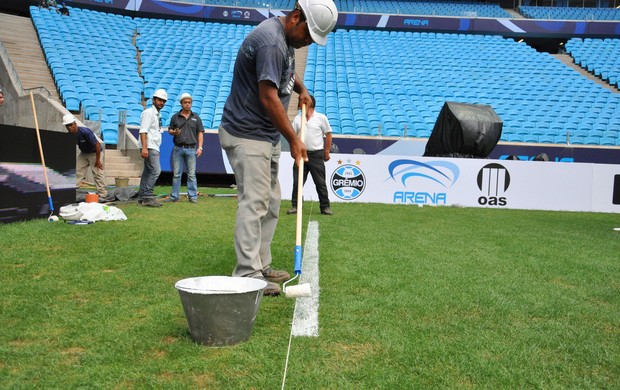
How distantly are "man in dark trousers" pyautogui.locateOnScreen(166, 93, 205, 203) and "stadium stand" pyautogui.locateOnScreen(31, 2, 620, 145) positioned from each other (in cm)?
569

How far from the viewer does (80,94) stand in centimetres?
1694

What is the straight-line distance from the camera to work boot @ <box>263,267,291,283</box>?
12.7 feet

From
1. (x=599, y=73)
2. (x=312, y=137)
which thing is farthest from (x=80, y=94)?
(x=599, y=73)

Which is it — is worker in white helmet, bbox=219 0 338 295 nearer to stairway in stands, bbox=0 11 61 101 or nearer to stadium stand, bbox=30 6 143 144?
stadium stand, bbox=30 6 143 144

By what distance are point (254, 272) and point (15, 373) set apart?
1.54 m

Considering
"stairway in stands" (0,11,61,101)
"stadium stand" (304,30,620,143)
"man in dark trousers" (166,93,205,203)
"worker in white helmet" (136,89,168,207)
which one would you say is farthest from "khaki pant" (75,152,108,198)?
"stadium stand" (304,30,620,143)

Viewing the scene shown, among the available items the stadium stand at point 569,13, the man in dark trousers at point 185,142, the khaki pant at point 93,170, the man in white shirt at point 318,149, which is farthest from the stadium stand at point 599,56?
the khaki pant at point 93,170

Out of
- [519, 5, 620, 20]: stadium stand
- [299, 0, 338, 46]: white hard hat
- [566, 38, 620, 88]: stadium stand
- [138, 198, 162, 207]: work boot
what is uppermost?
[519, 5, 620, 20]: stadium stand

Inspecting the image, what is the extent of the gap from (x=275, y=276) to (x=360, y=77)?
19.9 metres

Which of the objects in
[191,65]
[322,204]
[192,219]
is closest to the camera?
[192,219]

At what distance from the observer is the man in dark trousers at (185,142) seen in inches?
395

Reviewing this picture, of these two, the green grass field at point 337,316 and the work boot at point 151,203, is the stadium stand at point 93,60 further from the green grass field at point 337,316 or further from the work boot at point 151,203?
the green grass field at point 337,316

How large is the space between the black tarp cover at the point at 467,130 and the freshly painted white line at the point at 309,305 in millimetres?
8803

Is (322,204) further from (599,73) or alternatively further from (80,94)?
(599,73)
